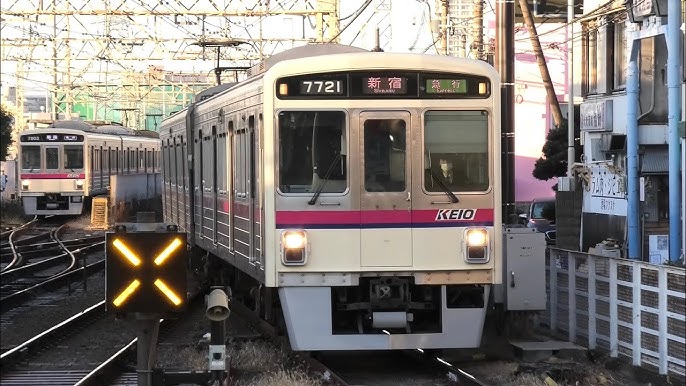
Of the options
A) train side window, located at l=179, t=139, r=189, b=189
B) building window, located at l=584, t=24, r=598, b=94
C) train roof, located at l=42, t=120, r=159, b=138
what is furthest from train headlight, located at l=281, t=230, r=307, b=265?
train roof, located at l=42, t=120, r=159, b=138

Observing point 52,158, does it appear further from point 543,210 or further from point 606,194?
point 606,194

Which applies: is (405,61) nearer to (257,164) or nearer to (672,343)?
(257,164)

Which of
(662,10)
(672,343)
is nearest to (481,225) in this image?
(672,343)

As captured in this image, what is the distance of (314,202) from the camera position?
9242 millimetres

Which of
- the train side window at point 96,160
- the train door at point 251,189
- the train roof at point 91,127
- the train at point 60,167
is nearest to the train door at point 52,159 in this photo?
the train at point 60,167

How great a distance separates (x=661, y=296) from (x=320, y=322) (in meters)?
2.77

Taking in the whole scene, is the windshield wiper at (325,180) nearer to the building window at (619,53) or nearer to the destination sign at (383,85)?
the destination sign at (383,85)

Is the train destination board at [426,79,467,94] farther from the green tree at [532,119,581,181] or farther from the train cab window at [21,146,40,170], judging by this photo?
the train cab window at [21,146,40,170]

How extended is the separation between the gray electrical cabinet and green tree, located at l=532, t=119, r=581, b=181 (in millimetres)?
20342

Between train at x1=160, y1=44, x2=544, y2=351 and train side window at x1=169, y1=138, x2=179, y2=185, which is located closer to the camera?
train at x1=160, y1=44, x2=544, y2=351

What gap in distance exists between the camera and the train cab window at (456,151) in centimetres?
941

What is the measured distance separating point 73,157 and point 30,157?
122 cm

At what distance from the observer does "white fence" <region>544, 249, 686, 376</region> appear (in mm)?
8781

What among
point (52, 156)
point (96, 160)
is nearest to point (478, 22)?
point (52, 156)
